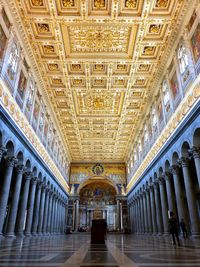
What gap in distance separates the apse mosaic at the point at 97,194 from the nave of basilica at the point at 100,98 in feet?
52.8

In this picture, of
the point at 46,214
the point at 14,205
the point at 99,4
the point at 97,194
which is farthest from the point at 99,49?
the point at 97,194

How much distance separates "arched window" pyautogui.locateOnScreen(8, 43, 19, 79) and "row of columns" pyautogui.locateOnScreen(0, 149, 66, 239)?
5.02 metres

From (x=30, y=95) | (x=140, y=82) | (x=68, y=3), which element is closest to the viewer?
(x=68, y=3)

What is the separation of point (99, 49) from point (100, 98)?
6268 millimetres

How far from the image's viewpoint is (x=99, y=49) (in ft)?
53.0

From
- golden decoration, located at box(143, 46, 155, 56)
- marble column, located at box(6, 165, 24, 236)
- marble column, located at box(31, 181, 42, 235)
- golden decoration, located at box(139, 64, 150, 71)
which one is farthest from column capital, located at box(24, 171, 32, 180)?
golden decoration, located at box(143, 46, 155, 56)

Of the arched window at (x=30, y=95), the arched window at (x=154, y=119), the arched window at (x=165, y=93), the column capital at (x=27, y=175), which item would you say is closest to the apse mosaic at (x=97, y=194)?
the arched window at (x=154, y=119)

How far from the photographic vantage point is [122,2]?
13.0 metres

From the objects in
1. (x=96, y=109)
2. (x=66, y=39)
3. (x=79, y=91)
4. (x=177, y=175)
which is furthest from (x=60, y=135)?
(x=177, y=175)

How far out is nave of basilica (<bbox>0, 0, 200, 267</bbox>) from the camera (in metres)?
12.3

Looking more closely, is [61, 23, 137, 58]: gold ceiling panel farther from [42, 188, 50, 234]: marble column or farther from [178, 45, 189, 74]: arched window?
[42, 188, 50, 234]: marble column

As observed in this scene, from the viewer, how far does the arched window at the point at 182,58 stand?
532 inches

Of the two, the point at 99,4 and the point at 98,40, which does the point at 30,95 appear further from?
the point at 99,4

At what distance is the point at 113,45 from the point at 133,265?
14868 millimetres
